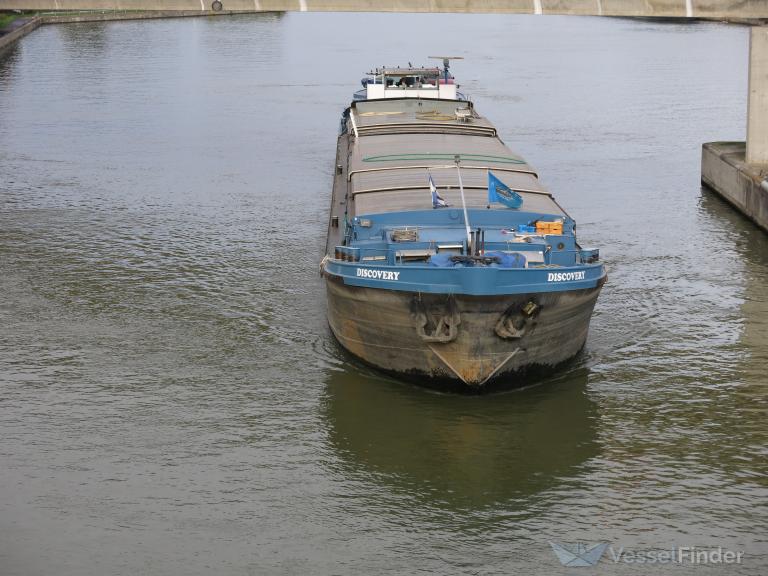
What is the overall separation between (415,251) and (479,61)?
59515 mm

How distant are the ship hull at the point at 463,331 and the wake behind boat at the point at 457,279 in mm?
24

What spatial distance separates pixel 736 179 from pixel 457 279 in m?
20.0

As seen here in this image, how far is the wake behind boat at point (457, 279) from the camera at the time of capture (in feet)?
67.8

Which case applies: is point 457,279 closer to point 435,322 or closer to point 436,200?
point 435,322

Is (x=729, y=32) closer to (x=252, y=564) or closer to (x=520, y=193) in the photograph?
(x=520, y=193)

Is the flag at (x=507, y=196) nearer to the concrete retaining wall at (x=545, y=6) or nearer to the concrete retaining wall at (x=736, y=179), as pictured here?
the concrete retaining wall at (x=736, y=179)

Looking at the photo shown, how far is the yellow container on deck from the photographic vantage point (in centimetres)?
2312

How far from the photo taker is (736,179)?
123ft

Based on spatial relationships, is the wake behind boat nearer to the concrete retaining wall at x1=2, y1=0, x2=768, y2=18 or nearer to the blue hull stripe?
the blue hull stripe

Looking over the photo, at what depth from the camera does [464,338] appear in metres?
20.9

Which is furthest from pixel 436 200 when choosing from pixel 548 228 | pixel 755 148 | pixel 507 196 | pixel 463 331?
pixel 755 148

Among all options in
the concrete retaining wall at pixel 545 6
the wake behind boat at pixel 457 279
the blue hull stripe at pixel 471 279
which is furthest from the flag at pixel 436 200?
the concrete retaining wall at pixel 545 6

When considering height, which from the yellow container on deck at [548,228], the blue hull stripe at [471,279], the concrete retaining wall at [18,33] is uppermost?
the concrete retaining wall at [18,33]

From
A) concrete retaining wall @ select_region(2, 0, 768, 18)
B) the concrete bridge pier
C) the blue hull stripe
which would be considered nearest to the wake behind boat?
the blue hull stripe
